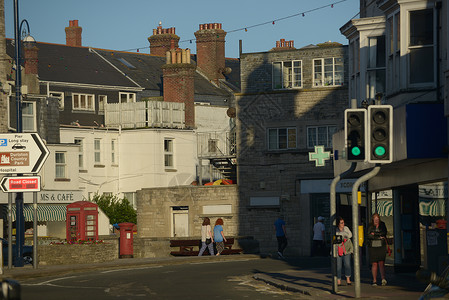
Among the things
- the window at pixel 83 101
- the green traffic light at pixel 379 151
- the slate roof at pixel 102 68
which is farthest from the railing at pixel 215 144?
the green traffic light at pixel 379 151

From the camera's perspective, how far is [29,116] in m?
55.6

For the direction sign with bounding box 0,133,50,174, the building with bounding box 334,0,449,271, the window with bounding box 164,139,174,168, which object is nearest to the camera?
the building with bounding box 334,0,449,271

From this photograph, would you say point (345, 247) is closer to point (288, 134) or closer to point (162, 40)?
point (288, 134)

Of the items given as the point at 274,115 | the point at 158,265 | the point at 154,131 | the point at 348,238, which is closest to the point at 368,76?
the point at 348,238

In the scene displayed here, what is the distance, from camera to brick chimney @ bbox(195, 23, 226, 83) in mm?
70062

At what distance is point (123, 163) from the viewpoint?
2480 inches

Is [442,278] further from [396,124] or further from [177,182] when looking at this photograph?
[177,182]

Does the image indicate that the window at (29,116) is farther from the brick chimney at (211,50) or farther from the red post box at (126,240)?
the red post box at (126,240)

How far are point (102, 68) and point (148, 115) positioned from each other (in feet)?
23.4

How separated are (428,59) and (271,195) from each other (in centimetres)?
2395

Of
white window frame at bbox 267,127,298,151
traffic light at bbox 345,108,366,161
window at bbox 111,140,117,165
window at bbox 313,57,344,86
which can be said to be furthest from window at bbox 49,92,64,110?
traffic light at bbox 345,108,366,161

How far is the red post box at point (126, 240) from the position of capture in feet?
123

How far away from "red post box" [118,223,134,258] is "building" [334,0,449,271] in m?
12.6

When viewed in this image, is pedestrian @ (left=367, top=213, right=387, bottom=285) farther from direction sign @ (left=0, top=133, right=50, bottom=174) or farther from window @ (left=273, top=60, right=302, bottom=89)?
window @ (left=273, top=60, right=302, bottom=89)
